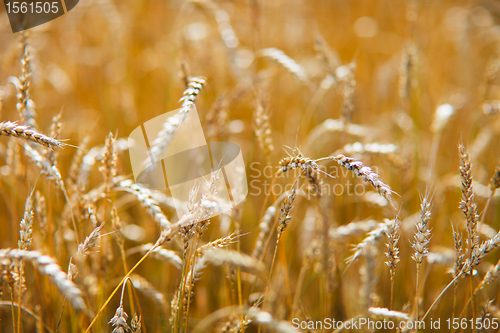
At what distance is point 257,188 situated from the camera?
227 cm

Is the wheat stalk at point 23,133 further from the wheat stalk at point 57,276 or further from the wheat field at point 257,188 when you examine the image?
the wheat stalk at point 57,276

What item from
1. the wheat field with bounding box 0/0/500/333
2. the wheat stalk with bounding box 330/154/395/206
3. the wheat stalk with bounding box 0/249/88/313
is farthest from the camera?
the wheat field with bounding box 0/0/500/333

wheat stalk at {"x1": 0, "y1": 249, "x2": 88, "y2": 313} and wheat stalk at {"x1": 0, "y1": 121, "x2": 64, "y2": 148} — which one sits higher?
wheat stalk at {"x1": 0, "y1": 121, "x2": 64, "y2": 148}

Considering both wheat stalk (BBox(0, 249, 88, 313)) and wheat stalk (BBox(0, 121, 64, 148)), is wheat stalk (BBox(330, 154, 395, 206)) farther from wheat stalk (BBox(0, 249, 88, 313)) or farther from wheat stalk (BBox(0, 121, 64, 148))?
wheat stalk (BBox(0, 121, 64, 148))

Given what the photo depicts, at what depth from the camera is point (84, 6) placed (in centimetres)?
249

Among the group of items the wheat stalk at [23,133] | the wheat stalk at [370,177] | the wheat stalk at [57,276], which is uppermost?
the wheat stalk at [23,133]

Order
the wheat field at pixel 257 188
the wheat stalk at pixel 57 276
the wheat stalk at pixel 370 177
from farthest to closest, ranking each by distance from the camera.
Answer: the wheat field at pixel 257 188, the wheat stalk at pixel 370 177, the wheat stalk at pixel 57 276

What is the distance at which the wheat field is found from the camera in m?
1.01

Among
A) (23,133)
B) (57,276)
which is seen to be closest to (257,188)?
(23,133)

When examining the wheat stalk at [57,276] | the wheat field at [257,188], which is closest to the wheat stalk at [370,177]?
the wheat field at [257,188]

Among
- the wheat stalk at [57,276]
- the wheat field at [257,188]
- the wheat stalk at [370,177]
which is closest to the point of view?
the wheat stalk at [57,276]

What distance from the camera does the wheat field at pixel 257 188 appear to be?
1006mm

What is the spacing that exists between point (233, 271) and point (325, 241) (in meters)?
0.37

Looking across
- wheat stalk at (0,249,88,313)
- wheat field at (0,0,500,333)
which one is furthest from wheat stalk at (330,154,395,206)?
wheat stalk at (0,249,88,313)
